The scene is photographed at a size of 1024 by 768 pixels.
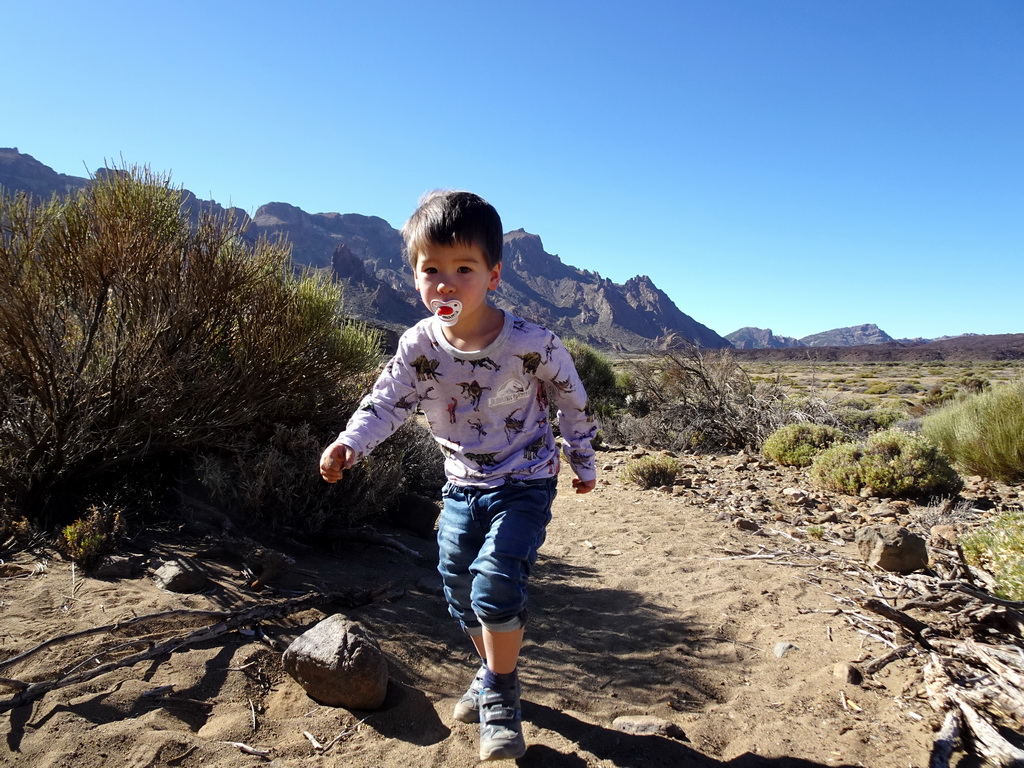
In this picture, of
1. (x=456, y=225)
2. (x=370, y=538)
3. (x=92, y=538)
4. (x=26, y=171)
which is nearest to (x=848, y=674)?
(x=456, y=225)

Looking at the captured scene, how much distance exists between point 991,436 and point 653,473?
363cm

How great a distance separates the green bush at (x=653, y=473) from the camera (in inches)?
283

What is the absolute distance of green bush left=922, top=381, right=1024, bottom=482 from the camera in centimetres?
647

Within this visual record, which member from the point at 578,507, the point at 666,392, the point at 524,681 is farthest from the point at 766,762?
the point at 666,392

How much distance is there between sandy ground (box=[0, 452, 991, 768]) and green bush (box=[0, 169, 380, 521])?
63 cm

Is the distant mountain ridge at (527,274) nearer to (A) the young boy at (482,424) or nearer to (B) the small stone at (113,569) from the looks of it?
(B) the small stone at (113,569)

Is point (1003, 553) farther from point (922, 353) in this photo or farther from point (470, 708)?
point (922, 353)

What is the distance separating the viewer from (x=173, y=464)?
4293 millimetres

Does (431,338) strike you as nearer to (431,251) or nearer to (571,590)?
(431,251)

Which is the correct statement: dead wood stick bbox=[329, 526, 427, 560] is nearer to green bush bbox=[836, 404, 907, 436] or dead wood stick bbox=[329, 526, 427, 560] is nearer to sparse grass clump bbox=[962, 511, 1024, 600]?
sparse grass clump bbox=[962, 511, 1024, 600]

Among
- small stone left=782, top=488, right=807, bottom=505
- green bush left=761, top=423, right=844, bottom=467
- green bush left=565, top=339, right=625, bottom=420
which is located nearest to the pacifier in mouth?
small stone left=782, top=488, right=807, bottom=505

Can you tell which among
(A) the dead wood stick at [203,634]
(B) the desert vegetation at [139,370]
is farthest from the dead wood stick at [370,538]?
(A) the dead wood stick at [203,634]

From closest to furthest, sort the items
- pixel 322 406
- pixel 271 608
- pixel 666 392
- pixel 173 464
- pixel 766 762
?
pixel 766 762, pixel 271 608, pixel 173 464, pixel 322 406, pixel 666 392

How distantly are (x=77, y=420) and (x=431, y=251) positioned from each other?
289 centimetres
